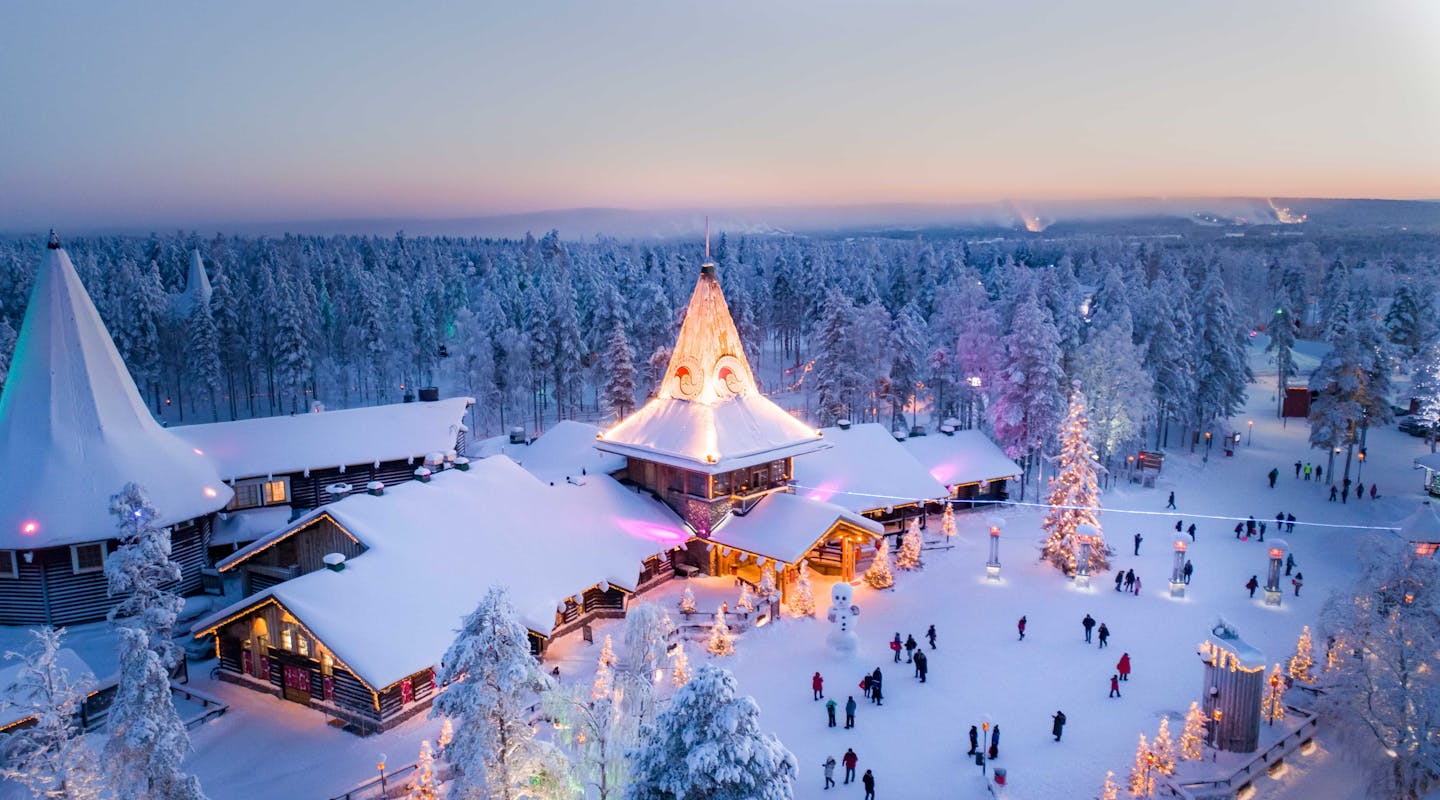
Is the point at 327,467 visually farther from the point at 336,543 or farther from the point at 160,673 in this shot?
the point at 160,673

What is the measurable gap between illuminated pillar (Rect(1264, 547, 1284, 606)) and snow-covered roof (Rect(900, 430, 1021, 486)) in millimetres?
12005

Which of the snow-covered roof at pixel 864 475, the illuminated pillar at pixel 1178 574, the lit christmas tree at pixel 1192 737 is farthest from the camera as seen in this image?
the snow-covered roof at pixel 864 475

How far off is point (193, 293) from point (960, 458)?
6038cm

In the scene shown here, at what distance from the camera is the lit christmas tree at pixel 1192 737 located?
19.4 meters

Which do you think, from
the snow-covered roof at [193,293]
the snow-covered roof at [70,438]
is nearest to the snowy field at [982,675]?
the snow-covered roof at [70,438]

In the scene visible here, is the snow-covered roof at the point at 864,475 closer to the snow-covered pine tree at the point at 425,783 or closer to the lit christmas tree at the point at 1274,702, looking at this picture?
the lit christmas tree at the point at 1274,702

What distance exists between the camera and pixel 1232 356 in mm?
48438

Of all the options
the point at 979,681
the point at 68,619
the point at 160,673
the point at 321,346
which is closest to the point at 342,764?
the point at 160,673

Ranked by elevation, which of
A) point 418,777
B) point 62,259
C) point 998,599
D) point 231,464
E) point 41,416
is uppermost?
point 62,259

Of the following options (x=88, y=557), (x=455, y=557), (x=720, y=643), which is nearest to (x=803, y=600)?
(x=720, y=643)

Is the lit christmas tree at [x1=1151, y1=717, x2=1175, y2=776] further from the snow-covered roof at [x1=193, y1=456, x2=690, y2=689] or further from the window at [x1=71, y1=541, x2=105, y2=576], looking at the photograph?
the window at [x1=71, y1=541, x2=105, y2=576]

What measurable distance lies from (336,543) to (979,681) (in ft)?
59.9

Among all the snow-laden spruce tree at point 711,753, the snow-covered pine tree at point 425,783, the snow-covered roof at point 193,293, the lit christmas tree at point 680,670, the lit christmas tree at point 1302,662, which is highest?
the snow-covered roof at point 193,293

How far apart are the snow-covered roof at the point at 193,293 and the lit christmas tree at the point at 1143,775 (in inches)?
2627
